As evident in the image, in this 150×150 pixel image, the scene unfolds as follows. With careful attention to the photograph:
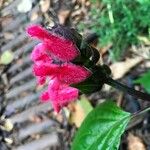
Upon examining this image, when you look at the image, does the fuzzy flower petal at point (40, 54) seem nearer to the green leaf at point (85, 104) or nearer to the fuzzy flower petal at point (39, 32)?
the fuzzy flower petal at point (39, 32)

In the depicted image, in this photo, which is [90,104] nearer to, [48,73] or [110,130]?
[110,130]

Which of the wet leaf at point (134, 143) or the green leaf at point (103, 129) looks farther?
the wet leaf at point (134, 143)

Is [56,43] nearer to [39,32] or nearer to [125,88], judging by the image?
[39,32]

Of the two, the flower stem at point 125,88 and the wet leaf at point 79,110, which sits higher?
the flower stem at point 125,88

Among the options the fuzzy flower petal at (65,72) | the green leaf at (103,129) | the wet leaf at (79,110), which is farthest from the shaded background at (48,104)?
the fuzzy flower petal at (65,72)

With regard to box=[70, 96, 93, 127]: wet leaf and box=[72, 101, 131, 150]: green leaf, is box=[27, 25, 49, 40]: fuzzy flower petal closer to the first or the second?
box=[72, 101, 131, 150]: green leaf

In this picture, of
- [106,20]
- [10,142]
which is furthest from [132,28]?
[10,142]

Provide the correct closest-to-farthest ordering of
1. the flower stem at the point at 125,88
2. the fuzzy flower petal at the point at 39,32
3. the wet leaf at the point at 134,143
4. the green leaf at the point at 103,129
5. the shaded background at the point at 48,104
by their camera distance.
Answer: the fuzzy flower petal at the point at 39,32 < the flower stem at the point at 125,88 < the green leaf at the point at 103,129 < the wet leaf at the point at 134,143 < the shaded background at the point at 48,104
